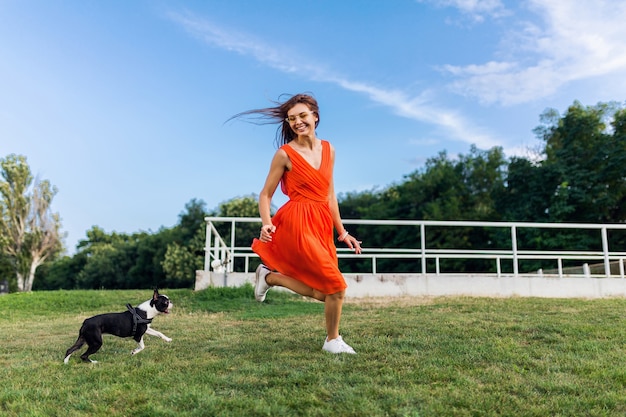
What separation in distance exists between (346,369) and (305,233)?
1085 mm

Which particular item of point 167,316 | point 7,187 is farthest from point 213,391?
point 7,187

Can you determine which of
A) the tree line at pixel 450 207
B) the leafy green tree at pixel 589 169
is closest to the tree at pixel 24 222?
the tree line at pixel 450 207

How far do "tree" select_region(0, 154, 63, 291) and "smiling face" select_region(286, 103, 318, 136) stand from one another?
41338 millimetres

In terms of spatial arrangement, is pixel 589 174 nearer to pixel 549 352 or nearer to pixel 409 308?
pixel 409 308

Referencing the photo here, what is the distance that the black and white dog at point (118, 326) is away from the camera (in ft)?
14.1

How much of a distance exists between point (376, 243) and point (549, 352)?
30524mm

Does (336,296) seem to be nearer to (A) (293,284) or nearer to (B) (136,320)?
(A) (293,284)

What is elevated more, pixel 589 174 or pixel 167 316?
pixel 589 174

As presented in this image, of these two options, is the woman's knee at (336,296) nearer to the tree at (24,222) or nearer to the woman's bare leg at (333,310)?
the woman's bare leg at (333,310)

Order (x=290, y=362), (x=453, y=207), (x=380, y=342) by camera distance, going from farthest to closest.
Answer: (x=453, y=207)
(x=380, y=342)
(x=290, y=362)

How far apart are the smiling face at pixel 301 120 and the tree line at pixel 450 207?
16.6m

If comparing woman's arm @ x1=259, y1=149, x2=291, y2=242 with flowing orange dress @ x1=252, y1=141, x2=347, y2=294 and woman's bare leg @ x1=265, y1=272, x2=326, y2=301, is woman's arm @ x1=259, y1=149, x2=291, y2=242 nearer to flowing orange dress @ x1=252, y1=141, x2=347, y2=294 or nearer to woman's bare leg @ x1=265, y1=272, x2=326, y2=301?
flowing orange dress @ x1=252, y1=141, x2=347, y2=294

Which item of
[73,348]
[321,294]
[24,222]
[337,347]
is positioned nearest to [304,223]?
[321,294]

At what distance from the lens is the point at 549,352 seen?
431 centimetres
